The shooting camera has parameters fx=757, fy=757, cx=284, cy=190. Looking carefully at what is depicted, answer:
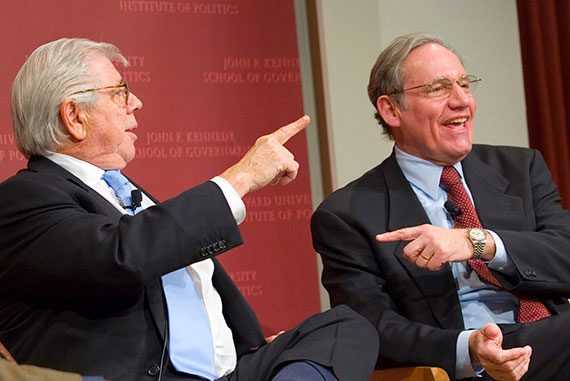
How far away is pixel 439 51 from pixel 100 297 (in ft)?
4.84

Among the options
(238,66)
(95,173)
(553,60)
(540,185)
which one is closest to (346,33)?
(238,66)

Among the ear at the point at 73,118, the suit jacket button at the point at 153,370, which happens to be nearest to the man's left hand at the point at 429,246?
the suit jacket button at the point at 153,370

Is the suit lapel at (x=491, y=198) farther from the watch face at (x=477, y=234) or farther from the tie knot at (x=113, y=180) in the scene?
the tie knot at (x=113, y=180)

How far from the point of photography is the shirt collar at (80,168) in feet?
6.55

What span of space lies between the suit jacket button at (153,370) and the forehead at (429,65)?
4.45ft

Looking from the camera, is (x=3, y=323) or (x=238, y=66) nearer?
(x=3, y=323)

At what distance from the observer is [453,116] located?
2.56 metres

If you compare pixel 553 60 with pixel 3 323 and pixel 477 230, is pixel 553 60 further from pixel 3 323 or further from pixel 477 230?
pixel 3 323

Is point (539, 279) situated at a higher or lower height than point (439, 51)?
lower

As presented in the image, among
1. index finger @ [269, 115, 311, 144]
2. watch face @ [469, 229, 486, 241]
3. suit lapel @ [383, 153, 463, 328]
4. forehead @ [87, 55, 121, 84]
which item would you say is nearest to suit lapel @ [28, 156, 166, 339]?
forehead @ [87, 55, 121, 84]

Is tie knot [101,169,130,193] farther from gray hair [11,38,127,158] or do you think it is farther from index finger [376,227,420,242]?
index finger [376,227,420,242]

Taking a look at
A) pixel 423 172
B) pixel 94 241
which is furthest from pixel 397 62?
pixel 94 241

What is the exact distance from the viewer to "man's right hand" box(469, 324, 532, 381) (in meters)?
1.91

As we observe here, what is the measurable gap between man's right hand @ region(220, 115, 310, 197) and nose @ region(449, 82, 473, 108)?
0.86m
